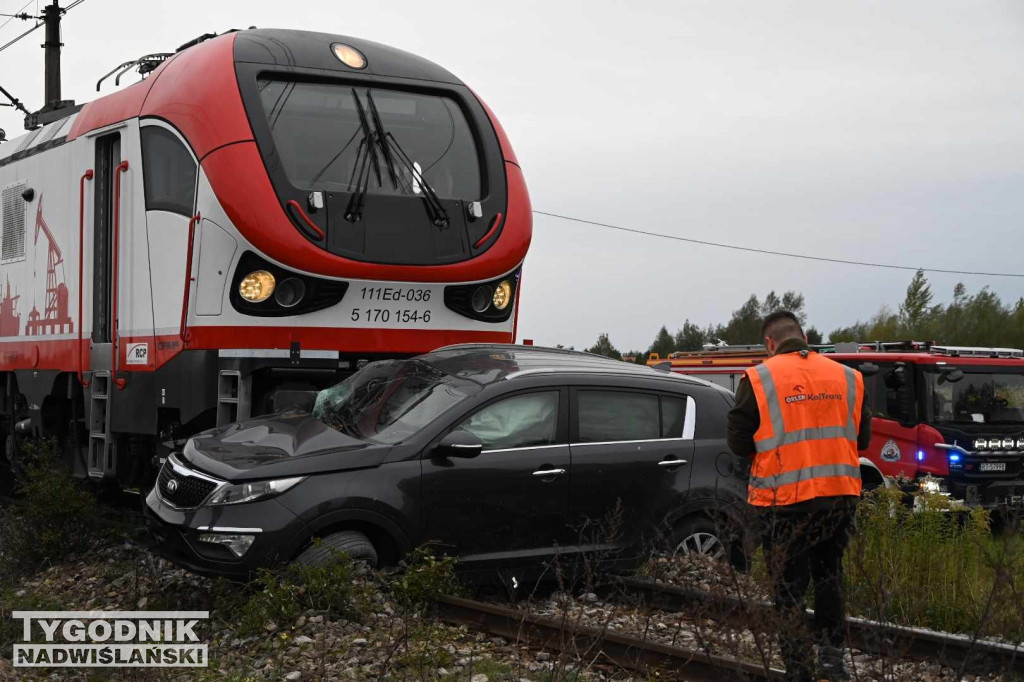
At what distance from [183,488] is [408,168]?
3313 millimetres

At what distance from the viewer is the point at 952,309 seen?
4541 cm

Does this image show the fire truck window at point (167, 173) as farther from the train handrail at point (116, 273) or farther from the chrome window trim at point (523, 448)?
the chrome window trim at point (523, 448)

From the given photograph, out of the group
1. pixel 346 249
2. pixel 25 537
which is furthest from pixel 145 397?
pixel 346 249

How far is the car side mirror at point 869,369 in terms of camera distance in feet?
44.9

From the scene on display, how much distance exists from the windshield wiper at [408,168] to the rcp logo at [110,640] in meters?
3.71

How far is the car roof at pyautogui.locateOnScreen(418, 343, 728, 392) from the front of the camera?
8.41 metres

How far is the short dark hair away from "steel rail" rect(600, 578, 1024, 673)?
1.37 metres

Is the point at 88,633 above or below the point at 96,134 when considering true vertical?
below

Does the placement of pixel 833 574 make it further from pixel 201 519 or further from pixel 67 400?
pixel 67 400

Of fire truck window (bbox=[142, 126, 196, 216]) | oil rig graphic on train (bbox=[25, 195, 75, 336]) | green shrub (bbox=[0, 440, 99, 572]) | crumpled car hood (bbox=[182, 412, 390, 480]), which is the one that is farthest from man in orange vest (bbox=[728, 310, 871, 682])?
oil rig graphic on train (bbox=[25, 195, 75, 336])

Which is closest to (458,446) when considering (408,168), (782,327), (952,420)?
(782,327)

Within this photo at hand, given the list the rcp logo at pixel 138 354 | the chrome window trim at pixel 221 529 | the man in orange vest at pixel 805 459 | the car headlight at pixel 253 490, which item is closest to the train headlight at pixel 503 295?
the rcp logo at pixel 138 354

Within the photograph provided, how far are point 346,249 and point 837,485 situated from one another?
179 inches

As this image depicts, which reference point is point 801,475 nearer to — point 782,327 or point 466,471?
point 782,327
